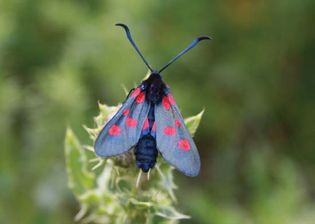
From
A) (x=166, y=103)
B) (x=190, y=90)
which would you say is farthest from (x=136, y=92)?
(x=190, y=90)

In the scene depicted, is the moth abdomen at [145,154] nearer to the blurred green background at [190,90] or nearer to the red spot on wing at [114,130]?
the red spot on wing at [114,130]

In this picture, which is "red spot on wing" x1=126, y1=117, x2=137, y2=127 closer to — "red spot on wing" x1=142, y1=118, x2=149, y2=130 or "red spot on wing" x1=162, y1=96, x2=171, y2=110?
Result: "red spot on wing" x1=142, y1=118, x2=149, y2=130

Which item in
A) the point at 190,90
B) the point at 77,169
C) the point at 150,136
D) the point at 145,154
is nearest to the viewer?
the point at 145,154

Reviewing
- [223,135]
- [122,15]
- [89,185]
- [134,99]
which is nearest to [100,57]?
[122,15]

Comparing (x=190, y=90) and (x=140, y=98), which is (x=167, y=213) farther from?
(x=190, y=90)

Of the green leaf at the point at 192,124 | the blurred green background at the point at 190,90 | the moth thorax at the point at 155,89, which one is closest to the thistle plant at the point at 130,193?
the green leaf at the point at 192,124

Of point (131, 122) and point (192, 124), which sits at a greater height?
point (131, 122)

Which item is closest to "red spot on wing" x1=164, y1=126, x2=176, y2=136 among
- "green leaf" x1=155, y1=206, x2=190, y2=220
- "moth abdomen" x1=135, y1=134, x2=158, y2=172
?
"moth abdomen" x1=135, y1=134, x2=158, y2=172
